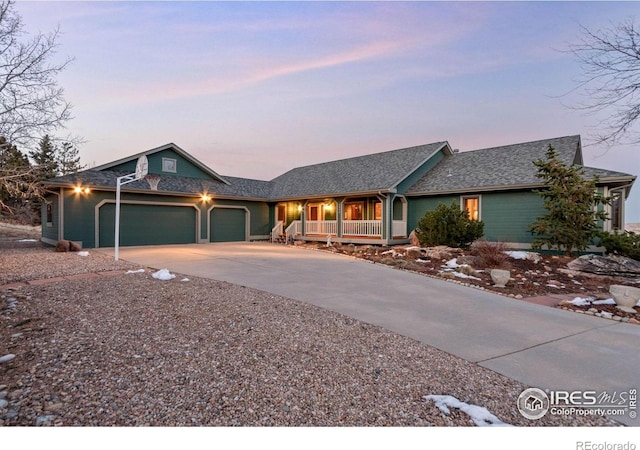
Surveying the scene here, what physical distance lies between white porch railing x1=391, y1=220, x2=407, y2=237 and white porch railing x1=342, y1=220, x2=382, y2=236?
758 millimetres

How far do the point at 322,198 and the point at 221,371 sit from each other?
1489 centimetres

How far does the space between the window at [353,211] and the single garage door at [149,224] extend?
8556 mm

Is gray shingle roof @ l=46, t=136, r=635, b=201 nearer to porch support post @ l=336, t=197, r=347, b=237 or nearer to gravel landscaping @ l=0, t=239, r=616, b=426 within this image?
porch support post @ l=336, t=197, r=347, b=237

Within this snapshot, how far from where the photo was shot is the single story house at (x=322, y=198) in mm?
13523

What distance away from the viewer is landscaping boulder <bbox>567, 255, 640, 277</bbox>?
9.04 meters

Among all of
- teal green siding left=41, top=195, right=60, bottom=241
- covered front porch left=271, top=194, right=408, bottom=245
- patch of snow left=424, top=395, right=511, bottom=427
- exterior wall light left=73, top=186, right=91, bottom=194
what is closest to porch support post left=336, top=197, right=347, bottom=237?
covered front porch left=271, top=194, right=408, bottom=245

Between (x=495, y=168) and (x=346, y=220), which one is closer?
(x=495, y=168)

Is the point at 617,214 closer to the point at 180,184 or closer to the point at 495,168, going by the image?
the point at 495,168

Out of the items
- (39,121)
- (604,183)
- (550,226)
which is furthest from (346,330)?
(604,183)

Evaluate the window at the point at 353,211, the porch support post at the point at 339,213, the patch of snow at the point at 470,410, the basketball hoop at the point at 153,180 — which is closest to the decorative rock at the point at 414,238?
the window at the point at 353,211

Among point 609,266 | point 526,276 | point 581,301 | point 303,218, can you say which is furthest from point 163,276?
point 609,266

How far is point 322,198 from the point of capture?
17562mm

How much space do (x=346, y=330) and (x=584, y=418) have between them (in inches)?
97.9

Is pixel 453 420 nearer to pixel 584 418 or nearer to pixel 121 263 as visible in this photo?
pixel 584 418
